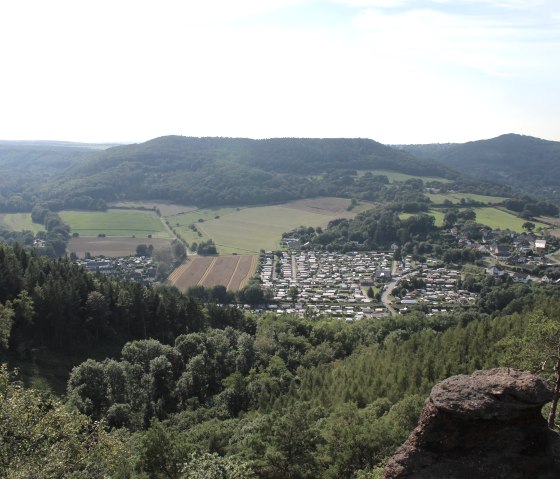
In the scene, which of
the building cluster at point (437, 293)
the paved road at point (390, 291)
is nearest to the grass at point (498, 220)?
the building cluster at point (437, 293)

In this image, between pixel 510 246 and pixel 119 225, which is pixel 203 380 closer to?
pixel 510 246

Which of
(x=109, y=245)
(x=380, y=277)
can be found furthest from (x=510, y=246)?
(x=109, y=245)

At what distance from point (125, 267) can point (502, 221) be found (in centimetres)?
13938

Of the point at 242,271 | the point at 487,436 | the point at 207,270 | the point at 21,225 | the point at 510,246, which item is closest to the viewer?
the point at 487,436

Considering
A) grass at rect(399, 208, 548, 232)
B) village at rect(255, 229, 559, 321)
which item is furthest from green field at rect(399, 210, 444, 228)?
village at rect(255, 229, 559, 321)

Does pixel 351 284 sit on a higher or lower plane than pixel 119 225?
lower

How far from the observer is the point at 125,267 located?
134 meters

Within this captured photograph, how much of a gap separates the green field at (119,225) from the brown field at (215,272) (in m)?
33.9

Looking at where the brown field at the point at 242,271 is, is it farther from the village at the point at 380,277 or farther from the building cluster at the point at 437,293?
the building cluster at the point at 437,293

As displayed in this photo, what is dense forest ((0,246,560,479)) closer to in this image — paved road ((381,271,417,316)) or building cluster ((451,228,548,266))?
paved road ((381,271,417,316))

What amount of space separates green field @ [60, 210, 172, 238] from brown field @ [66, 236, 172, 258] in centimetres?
672

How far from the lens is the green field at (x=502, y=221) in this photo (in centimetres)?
17588

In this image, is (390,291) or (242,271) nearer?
(390,291)

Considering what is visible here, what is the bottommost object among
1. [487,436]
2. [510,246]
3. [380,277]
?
[380,277]
